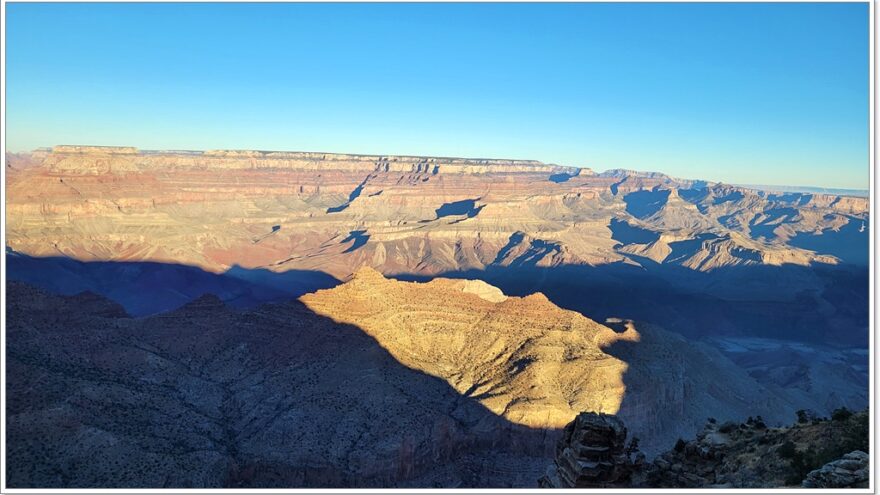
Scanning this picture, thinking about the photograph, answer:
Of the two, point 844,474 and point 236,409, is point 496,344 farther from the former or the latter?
point 844,474

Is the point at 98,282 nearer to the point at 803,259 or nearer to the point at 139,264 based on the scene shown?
the point at 139,264

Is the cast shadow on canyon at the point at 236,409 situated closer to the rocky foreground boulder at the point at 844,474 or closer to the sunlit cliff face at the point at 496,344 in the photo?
the sunlit cliff face at the point at 496,344

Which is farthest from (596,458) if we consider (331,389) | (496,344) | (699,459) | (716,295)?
(716,295)

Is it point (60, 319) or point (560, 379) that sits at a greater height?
point (60, 319)

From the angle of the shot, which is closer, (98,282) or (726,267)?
(98,282)

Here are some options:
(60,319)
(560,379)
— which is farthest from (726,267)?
(60,319)

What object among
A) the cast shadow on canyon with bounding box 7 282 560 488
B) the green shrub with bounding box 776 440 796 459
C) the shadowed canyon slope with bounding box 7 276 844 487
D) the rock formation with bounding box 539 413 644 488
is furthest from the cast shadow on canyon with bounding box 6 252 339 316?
the green shrub with bounding box 776 440 796 459

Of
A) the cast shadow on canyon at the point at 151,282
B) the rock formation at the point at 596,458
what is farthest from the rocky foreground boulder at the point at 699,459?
the cast shadow on canyon at the point at 151,282
